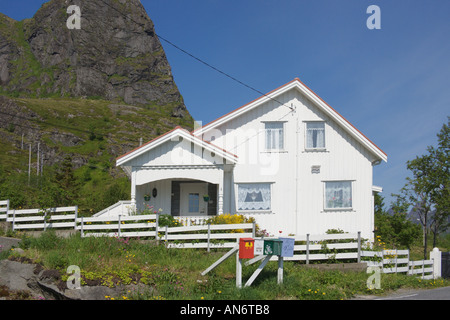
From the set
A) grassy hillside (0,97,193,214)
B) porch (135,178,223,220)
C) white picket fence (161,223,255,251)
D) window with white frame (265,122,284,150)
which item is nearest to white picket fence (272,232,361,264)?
white picket fence (161,223,255,251)

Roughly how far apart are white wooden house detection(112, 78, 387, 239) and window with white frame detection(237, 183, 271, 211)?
0.05 meters

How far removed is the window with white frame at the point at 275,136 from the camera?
2062 centimetres

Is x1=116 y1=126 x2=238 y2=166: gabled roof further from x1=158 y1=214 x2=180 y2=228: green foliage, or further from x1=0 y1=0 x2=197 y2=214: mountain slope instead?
x1=0 y1=0 x2=197 y2=214: mountain slope

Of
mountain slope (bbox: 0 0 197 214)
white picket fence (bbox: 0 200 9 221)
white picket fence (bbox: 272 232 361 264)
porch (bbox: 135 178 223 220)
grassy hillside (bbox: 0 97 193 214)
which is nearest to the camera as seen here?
white picket fence (bbox: 272 232 361 264)

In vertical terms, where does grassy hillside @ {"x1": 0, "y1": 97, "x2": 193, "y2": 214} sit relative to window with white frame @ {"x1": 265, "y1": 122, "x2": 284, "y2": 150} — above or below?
above

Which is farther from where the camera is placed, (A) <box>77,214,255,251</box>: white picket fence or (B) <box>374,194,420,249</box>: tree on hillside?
(B) <box>374,194,420,249</box>: tree on hillside

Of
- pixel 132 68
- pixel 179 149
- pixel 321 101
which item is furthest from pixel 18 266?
pixel 132 68

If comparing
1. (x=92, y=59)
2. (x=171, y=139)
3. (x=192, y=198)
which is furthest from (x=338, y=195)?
(x=92, y=59)

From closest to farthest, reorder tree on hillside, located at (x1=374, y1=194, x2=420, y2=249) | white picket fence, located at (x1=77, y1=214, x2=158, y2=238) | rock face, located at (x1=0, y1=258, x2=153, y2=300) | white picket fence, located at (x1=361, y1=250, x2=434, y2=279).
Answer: rock face, located at (x1=0, y1=258, x2=153, y2=300), white picket fence, located at (x1=361, y1=250, x2=434, y2=279), white picket fence, located at (x1=77, y1=214, x2=158, y2=238), tree on hillside, located at (x1=374, y1=194, x2=420, y2=249)

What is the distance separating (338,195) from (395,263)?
16.6 feet

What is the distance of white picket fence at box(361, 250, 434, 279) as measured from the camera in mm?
15055
